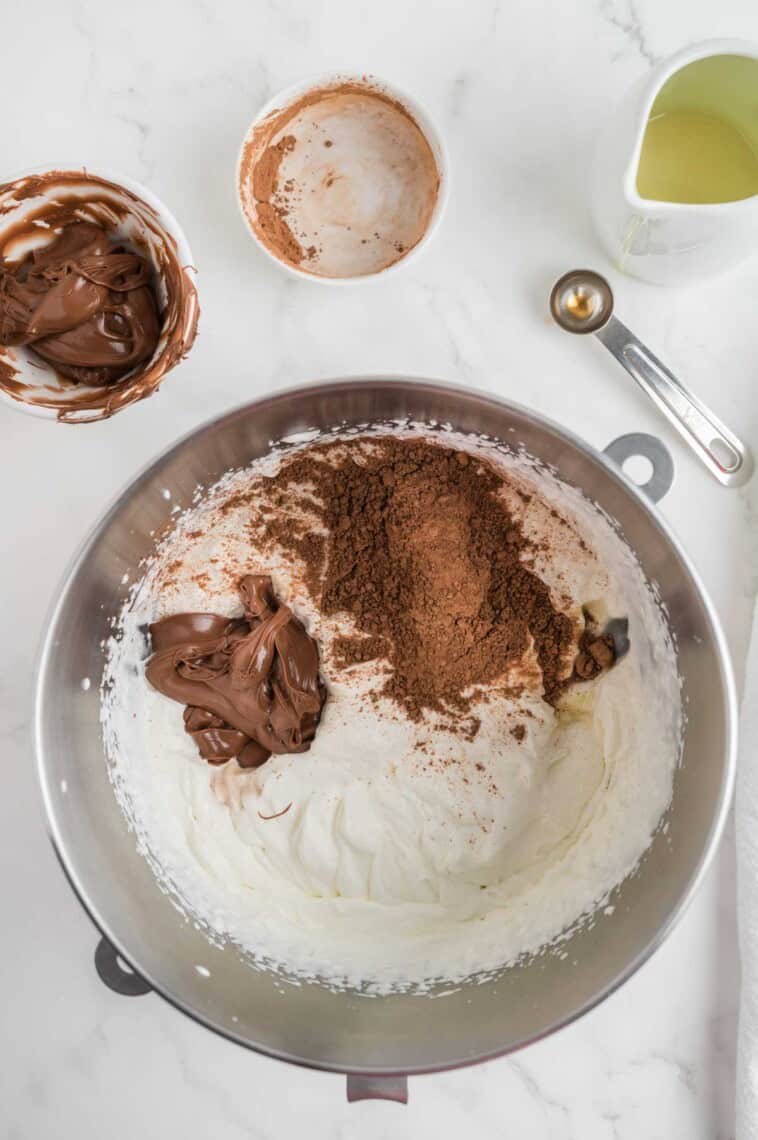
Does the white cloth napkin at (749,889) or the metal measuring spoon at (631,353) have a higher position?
the metal measuring spoon at (631,353)

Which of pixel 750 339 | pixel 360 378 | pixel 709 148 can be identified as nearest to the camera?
pixel 360 378

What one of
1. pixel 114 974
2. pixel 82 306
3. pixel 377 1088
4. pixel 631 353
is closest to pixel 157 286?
pixel 82 306

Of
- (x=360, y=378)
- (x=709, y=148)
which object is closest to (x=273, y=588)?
(x=360, y=378)

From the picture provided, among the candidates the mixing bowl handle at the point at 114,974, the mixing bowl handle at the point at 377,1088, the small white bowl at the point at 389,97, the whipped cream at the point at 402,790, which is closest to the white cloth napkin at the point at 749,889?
the whipped cream at the point at 402,790

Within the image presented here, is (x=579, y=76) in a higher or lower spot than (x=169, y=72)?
lower

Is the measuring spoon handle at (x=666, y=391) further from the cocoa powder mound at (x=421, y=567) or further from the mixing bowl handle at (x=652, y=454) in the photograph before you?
the cocoa powder mound at (x=421, y=567)

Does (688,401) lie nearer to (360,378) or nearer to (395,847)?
(360,378)
